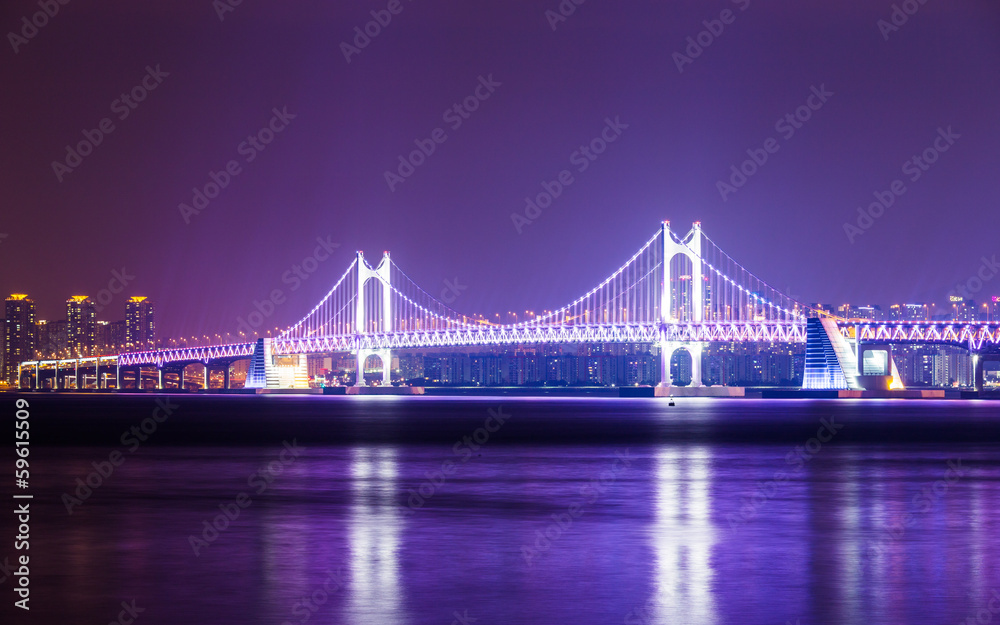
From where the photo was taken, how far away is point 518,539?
13.6 m

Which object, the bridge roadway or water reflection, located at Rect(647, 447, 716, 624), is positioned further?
the bridge roadway

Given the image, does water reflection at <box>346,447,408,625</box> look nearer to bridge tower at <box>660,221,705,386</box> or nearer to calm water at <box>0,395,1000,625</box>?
calm water at <box>0,395,1000,625</box>

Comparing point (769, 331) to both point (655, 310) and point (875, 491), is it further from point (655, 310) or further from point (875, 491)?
point (875, 491)

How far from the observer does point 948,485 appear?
21281 millimetres

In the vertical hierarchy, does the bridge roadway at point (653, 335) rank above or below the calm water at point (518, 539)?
above

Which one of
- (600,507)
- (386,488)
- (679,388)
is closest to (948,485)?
(600,507)

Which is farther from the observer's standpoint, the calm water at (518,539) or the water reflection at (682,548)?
the calm water at (518,539)

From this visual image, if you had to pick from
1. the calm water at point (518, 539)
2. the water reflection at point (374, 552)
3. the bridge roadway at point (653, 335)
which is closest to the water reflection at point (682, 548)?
the calm water at point (518, 539)

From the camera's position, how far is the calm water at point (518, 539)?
9.62m

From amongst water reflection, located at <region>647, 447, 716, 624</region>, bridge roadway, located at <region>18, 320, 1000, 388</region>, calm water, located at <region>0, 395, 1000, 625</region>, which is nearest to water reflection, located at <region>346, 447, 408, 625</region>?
calm water, located at <region>0, 395, 1000, 625</region>

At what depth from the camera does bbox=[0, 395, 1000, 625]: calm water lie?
962 centimetres

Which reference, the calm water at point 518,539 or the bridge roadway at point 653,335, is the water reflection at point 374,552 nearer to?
the calm water at point 518,539

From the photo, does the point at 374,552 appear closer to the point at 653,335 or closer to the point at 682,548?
the point at 682,548

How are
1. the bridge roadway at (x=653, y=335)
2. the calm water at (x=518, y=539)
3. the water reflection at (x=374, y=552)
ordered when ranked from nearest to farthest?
1. the water reflection at (x=374, y=552)
2. the calm water at (x=518, y=539)
3. the bridge roadway at (x=653, y=335)
